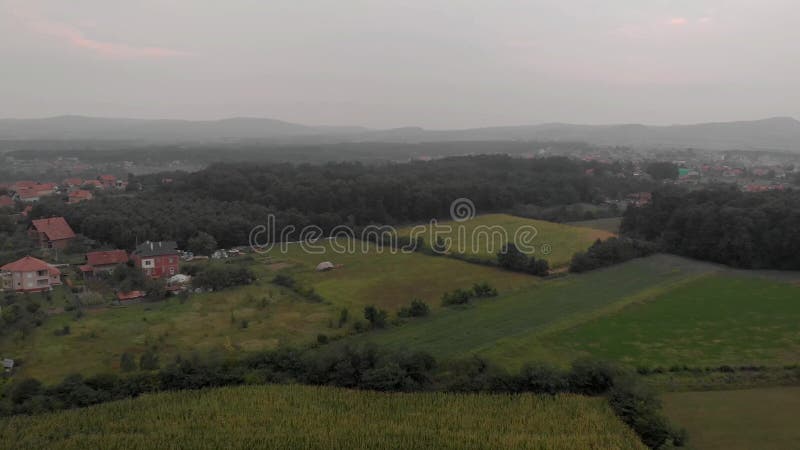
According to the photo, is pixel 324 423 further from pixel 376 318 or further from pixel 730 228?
pixel 730 228

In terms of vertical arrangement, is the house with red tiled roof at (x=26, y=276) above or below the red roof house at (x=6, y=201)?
below

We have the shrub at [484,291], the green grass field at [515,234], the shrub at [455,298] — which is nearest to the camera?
the shrub at [455,298]

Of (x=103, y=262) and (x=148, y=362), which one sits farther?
(x=103, y=262)

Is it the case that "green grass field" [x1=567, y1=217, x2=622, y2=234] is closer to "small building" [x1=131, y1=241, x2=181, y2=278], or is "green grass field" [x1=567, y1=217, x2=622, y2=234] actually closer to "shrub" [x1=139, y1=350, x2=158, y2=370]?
"small building" [x1=131, y1=241, x2=181, y2=278]

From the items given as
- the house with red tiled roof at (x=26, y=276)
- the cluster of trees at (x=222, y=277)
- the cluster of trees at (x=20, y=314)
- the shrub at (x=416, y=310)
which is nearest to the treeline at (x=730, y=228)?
Result: the shrub at (x=416, y=310)

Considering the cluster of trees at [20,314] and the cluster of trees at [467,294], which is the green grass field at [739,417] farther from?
the cluster of trees at [20,314]

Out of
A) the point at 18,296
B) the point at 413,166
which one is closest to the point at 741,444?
the point at 18,296

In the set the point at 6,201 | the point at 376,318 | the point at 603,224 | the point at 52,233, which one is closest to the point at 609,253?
the point at 603,224
